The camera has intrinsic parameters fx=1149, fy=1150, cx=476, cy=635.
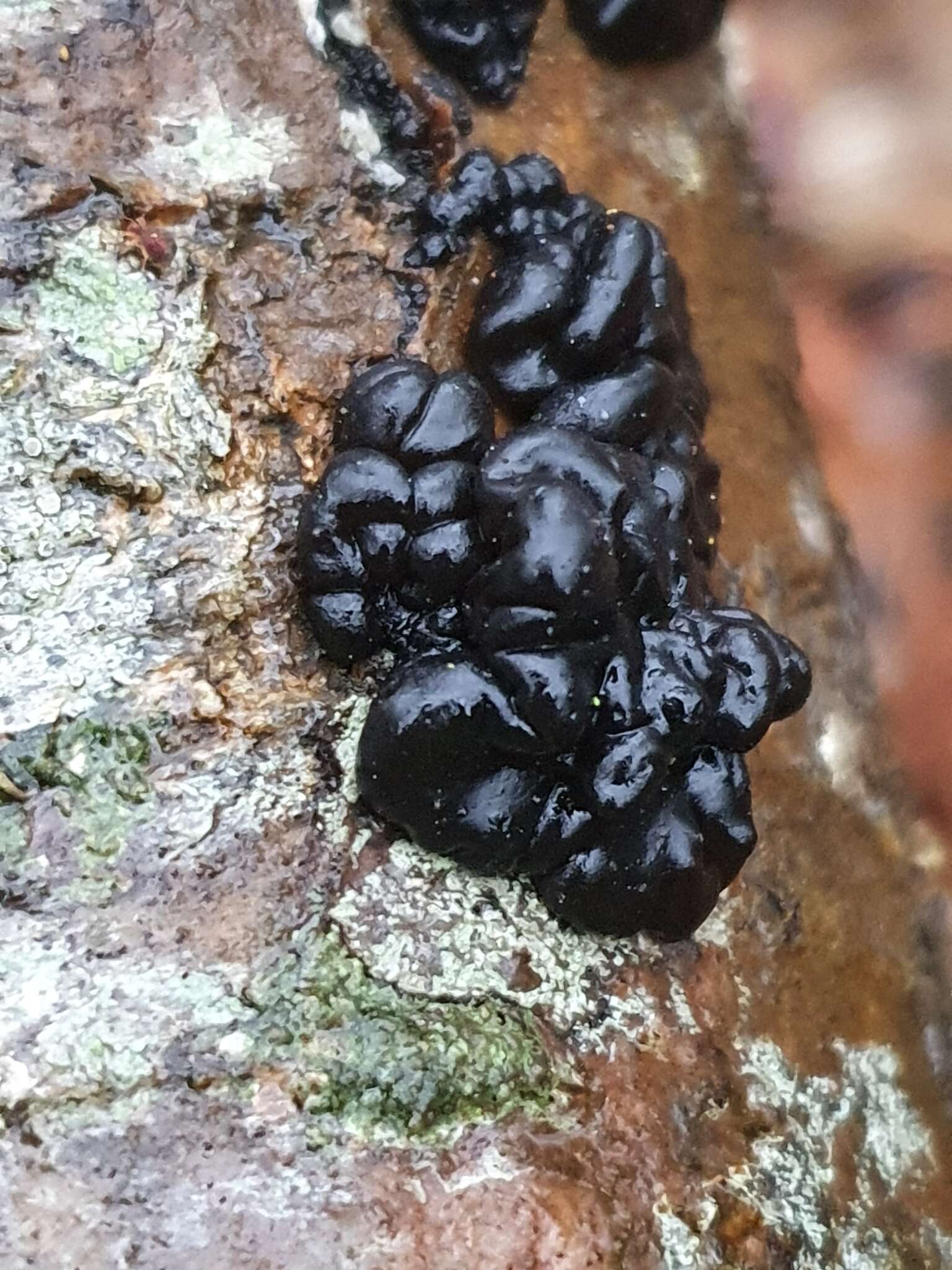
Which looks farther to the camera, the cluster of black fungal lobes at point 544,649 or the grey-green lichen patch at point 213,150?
the grey-green lichen patch at point 213,150

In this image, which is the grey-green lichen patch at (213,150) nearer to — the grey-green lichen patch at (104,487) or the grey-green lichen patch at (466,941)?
the grey-green lichen patch at (104,487)

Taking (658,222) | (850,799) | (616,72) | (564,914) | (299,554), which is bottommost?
(850,799)

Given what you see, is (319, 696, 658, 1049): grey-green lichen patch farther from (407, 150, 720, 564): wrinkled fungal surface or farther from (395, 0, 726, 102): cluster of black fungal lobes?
(395, 0, 726, 102): cluster of black fungal lobes

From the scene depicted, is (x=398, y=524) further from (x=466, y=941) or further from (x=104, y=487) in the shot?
(x=466, y=941)

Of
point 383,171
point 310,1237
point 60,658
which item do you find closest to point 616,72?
point 383,171

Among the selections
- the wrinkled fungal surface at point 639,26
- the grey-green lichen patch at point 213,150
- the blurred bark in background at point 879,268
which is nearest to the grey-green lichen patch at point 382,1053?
the grey-green lichen patch at point 213,150

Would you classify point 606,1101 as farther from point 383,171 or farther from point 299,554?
point 383,171
